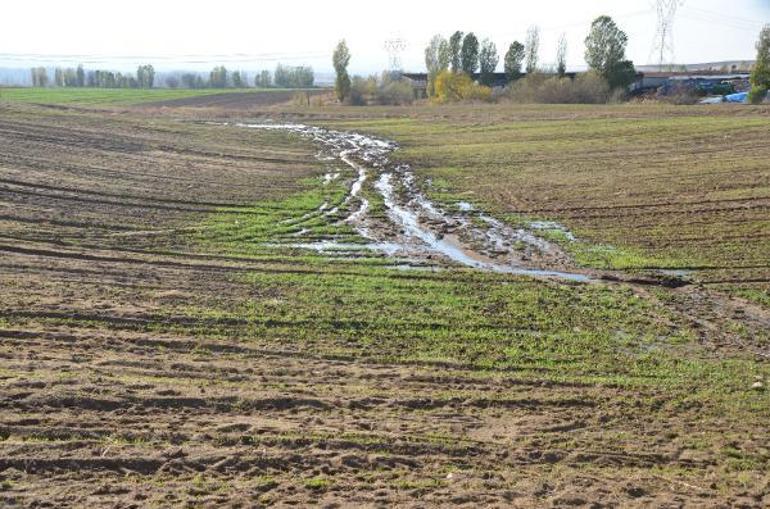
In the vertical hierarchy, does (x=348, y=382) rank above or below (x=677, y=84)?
below

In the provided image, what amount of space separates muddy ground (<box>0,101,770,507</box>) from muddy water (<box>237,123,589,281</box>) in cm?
132

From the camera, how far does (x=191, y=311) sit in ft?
48.6

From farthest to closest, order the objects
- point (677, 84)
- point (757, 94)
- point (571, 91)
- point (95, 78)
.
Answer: point (95, 78)
point (677, 84)
point (571, 91)
point (757, 94)

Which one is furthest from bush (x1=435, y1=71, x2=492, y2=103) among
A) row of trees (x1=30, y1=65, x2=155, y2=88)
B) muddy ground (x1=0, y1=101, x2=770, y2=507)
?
row of trees (x1=30, y1=65, x2=155, y2=88)

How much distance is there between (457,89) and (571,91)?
15.4 metres

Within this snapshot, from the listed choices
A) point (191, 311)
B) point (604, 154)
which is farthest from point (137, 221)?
point (604, 154)

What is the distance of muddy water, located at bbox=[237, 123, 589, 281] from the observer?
20266 mm

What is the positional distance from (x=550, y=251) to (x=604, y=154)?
19092 mm

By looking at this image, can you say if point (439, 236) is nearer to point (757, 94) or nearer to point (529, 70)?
point (757, 94)

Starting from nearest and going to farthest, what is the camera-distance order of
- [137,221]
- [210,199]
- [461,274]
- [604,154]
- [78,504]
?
[78,504], [461,274], [137,221], [210,199], [604,154]

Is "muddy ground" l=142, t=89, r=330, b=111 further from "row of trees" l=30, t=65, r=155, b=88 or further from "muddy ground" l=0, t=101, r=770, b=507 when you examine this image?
"muddy ground" l=0, t=101, r=770, b=507

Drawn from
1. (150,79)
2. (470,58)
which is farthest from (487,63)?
(150,79)

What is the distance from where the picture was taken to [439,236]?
23.1 metres

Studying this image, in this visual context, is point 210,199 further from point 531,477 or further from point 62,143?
point 531,477
